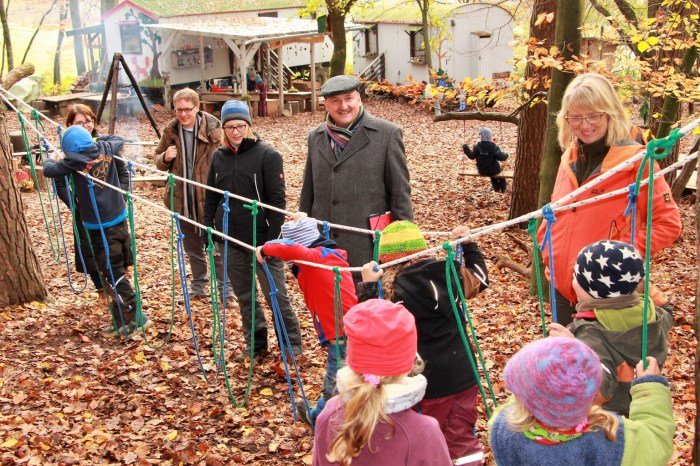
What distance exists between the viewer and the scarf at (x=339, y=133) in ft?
13.0

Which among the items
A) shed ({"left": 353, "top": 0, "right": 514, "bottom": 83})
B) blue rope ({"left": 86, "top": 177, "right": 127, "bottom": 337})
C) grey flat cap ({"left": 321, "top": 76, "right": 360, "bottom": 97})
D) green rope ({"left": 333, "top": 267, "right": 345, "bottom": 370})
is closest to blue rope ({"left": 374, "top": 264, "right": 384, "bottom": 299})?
green rope ({"left": 333, "top": 267, "right": 345, "bottom": 370})

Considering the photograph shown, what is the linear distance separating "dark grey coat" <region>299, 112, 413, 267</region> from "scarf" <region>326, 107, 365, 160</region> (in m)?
0.03

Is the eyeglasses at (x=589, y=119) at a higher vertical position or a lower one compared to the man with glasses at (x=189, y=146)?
higher

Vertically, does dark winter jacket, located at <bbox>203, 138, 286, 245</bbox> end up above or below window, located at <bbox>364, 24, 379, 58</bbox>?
below

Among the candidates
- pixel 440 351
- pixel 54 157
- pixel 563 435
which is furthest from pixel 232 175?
pixel 563 435

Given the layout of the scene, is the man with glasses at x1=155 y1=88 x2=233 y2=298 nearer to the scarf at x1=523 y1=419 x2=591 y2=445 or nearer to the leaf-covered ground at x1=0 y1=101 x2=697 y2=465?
the leaf-covered ground at x1=0 y1=101 x2=697 y2=465

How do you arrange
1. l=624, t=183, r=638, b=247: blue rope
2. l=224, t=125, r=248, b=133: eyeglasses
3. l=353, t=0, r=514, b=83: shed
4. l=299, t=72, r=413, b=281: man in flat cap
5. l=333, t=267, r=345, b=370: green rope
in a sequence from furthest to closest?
l=353, t=0, r=514, b=83: shed, l=224, t=125, r=248, b=133: eyeglasses, l=299, t=72, r=413, b=281: man in flat cap, l=333, t=267, r=345, b=370: green rope, l=624, t=183, r=638, b=247: blue rope

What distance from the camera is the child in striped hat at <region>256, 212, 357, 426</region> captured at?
11.5 ft

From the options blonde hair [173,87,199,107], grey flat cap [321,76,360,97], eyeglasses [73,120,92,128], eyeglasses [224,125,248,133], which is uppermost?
grey flat cap [321,76,360,97]

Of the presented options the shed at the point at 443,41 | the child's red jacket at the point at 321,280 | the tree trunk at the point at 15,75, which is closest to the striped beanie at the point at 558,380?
the child's red jacket at the point at 321,280

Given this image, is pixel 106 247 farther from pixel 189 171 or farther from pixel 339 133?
pixel 339 133

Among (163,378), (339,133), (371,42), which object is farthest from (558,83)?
(371,42)

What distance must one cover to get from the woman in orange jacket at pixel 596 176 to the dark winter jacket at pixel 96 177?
10.6ft

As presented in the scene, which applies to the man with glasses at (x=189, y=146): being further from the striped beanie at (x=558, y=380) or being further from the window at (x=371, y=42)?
the window at (x=371, y=42)
